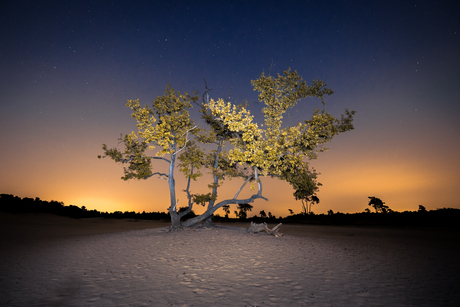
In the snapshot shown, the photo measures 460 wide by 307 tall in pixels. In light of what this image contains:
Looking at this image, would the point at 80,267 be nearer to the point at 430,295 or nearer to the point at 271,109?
the point at 430,295

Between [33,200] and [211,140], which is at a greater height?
[211,140]

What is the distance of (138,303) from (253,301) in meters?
2.69

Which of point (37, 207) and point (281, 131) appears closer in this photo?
point (281, 131)

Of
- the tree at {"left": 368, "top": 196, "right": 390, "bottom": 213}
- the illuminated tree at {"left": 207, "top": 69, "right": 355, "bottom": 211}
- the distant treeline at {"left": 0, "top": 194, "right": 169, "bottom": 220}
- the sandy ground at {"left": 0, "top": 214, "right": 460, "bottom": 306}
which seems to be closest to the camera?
the sandy ground at {"left": 0, "top": 214, "right": 460, "bottom": 306}

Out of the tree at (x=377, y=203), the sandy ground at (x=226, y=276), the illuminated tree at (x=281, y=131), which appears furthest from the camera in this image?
the tree at (x=377, y=203)

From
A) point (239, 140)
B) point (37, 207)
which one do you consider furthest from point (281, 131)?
point (37, 207)

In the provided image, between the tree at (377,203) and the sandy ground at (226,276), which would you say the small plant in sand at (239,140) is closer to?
the sandy ground at (226,276)

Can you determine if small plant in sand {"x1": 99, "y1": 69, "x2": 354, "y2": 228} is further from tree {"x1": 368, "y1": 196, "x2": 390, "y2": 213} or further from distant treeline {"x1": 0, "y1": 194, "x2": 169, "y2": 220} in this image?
tree {"x1": 368, "y1": 196, "x2": 390, "y2": 213}

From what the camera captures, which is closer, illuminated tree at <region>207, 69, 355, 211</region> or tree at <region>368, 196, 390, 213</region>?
illuminated tree at <region>207, 69, 355, 211</region>

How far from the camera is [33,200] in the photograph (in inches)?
1873

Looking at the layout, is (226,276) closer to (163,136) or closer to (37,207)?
(163,136)

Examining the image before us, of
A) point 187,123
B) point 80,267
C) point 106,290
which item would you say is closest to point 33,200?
point 187,123

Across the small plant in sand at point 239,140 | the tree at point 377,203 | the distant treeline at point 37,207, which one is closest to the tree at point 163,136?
the small plant in sand at point 239,140

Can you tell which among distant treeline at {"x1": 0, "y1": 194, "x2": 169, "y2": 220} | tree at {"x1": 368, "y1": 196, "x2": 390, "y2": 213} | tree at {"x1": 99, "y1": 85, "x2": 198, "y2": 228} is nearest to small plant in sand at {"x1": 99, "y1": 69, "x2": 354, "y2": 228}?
tree at {"x1": 99, "y1": 85, "x2": 198, "y2": 228}
